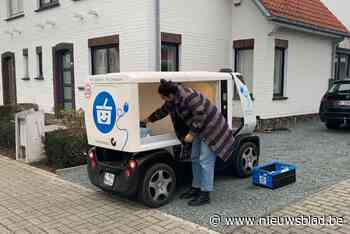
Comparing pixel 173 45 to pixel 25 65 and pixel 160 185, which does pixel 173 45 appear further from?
pixel 25 65

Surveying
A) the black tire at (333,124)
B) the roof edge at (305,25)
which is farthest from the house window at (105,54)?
the black tire at (333,124)

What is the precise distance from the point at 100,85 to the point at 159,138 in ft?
3.57

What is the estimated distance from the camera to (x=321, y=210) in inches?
181

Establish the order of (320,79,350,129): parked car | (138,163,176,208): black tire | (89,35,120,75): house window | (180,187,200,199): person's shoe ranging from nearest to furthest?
(138,163,176,208): black tire → (180,187,200,199): person's shoe → (320,79,350,129): parked car → (89,35,120,75): house window

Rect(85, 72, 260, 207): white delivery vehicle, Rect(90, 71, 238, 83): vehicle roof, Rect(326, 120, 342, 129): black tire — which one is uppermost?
Rect(90, 71, 238, 83): vehicle roof

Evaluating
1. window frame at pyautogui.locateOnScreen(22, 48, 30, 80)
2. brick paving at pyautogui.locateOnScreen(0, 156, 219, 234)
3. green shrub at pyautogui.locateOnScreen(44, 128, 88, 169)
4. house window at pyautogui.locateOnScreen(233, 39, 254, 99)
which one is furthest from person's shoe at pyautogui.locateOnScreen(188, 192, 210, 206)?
window frame at pyautogui.locateOnScreen(22, 48, 30, 80)

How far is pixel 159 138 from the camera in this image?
5027 mm

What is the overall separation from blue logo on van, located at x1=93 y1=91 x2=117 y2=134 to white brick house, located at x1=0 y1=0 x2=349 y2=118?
179 inches

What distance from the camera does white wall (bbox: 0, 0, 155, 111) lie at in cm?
951

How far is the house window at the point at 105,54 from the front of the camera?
34.3 ft

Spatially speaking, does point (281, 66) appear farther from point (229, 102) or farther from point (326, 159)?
point (229, 102)

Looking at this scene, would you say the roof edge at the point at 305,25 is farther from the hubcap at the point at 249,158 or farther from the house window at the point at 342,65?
the hubcap at the point at 249,158

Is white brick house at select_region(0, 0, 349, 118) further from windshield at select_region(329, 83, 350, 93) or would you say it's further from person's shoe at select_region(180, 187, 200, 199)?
person's shoe at select_region(180, 187, 200, 199)

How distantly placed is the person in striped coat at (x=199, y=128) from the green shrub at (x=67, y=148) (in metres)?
2.41
